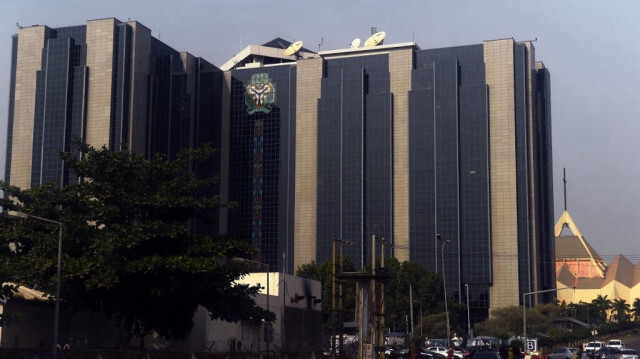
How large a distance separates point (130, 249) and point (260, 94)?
100685 mm

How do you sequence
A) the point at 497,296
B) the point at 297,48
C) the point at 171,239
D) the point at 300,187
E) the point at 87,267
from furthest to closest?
the point at 297,48 < the point at 300,187 < the point at 497,296 < the point at 171,239 < the point at 87,267

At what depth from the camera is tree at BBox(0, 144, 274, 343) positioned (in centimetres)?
4853

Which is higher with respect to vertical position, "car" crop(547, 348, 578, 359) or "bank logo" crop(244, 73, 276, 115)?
"bank logo" crop(244, 73, 276, 115)

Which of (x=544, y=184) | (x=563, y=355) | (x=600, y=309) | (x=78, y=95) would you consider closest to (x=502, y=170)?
(x=544, y=184)

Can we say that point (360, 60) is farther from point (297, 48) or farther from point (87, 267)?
point (87, 267)

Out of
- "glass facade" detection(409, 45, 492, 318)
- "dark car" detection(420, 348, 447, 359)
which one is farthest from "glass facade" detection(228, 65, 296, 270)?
"dark car" detection(420, 348, 447, 359)

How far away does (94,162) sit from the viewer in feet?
175

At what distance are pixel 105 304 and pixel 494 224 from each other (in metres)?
92.7

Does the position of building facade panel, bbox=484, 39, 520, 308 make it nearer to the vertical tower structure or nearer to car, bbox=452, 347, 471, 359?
car, bbox=452, 347, 471, 359

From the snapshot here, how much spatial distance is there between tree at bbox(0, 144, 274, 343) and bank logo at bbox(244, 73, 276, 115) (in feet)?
309

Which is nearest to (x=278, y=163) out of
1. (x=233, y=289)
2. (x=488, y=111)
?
(x=488, y=111)

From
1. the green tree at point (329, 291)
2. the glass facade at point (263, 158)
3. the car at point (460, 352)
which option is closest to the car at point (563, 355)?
the car at point (460, 352)

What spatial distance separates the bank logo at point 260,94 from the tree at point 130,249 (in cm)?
9406

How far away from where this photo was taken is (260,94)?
149 metres
